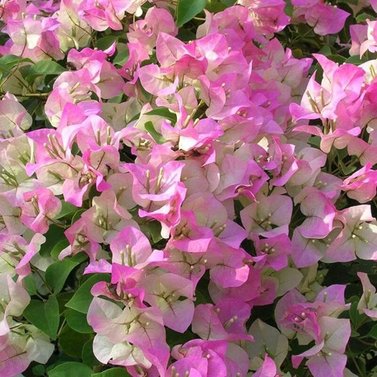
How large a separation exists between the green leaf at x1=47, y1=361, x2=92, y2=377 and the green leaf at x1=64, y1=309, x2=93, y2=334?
0.13 feet

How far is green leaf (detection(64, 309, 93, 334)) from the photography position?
0.88 metres

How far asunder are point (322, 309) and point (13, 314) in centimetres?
37

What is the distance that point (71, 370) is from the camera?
87 centimetres

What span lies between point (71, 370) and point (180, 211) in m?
0.22

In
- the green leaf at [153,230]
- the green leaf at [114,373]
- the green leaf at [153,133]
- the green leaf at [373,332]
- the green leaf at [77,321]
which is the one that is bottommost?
the green leaf at [373,332]

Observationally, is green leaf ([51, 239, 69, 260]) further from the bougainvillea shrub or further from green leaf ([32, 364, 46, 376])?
green leaf ([32, 364, 46, 376])

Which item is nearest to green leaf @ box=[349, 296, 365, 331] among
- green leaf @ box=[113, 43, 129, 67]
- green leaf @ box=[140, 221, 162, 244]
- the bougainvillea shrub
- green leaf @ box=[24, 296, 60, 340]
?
the bougainvillea shrub

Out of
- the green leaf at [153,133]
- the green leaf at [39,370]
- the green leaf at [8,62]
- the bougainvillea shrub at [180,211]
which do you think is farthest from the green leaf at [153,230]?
the green leaf at [8,62]

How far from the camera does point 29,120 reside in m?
1.09

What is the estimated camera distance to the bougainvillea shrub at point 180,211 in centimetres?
87

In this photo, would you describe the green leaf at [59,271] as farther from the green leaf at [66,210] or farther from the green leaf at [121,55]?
the green leaf at [121,55]

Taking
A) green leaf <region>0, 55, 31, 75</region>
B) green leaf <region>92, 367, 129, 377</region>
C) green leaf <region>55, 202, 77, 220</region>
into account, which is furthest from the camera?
green leaf <region>0, 55, 31, 75</region>

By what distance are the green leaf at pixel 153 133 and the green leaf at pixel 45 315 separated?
237 millimetres

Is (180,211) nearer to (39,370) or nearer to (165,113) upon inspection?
(165,113)
